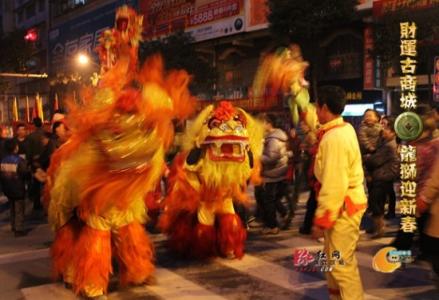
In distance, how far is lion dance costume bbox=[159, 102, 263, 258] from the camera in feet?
19.9

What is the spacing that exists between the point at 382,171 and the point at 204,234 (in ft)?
8.60

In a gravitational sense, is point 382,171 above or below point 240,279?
above

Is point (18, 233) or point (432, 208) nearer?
point (432, 208)

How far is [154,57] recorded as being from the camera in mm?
5156

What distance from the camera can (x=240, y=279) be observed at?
5.61 meters

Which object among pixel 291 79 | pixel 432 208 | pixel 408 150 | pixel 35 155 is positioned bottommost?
pixel 432 208

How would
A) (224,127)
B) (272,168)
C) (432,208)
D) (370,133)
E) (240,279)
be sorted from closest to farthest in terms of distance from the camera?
(432,208), (240,279), (224,127), (370,133), (272,168)

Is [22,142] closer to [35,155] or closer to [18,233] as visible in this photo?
[35,155]

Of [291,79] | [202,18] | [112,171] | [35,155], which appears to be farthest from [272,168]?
[202,18]

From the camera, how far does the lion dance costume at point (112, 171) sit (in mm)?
4586

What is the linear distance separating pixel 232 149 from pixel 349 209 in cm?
237

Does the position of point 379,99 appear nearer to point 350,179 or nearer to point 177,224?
point 177,224

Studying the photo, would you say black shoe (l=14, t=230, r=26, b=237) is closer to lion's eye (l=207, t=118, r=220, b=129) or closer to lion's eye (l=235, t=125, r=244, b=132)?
lion's eye (l=207, t=118, r=220, b=129)

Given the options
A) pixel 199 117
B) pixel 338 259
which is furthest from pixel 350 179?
pixel 199 117
